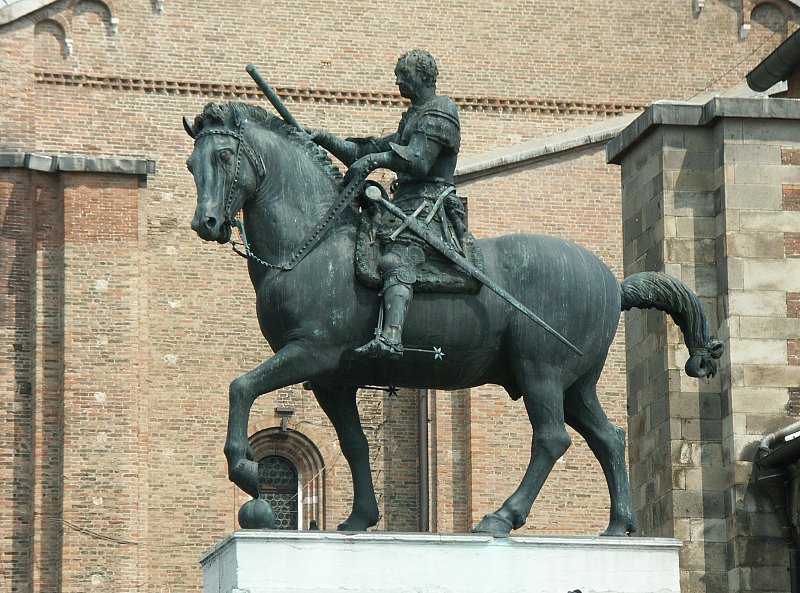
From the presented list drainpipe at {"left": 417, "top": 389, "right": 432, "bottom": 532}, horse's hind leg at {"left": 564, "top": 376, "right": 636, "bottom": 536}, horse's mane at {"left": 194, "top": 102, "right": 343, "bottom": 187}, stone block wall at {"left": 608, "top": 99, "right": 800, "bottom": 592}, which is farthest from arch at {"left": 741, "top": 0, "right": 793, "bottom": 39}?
horse's mane at {"left": 194, "top": 102, "right": 343, "bottom": 187}

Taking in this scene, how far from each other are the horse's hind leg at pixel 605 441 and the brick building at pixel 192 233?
50.5 ft

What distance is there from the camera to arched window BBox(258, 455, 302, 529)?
3158cm

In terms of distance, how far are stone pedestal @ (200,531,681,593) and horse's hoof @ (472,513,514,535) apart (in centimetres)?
11

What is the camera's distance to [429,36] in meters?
34.4

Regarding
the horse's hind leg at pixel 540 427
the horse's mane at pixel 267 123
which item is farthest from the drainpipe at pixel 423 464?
the horse's mane at pixel 267 123

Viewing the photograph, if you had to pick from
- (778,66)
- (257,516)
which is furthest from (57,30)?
(257,516)

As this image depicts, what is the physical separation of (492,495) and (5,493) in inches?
258

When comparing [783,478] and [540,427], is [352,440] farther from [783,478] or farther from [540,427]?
[783,478]

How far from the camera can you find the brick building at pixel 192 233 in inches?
1178

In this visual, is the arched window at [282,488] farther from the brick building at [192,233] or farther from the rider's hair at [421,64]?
the rider's hair at [421,64]

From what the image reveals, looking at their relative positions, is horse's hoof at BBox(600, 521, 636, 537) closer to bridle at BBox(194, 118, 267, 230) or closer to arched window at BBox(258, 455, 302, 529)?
bridle at BBox(194, 118, 267, 230)

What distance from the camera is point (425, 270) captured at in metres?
13.8

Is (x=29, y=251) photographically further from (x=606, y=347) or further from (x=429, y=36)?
(x=606, y=347)

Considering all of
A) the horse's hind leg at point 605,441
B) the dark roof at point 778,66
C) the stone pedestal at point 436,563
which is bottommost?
the stone pedestal at point 436,563
